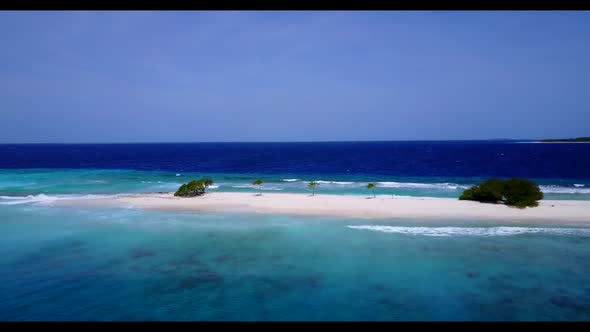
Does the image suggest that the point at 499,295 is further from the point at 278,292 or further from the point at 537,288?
the point at 278,292

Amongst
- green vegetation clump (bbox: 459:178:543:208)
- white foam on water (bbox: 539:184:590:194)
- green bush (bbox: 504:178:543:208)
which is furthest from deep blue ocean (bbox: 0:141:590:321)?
white foam on water (bbox: 539:184:590:194)

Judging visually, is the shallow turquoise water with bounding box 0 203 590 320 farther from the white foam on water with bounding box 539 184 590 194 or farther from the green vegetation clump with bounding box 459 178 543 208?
the white foam on water with bounding box 539 184 590 194

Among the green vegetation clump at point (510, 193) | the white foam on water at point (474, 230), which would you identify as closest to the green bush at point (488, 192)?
the green vegetation clump at point (510, 193)

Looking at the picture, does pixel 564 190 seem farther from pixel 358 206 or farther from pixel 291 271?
pixel 291 271

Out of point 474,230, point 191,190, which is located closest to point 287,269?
point 474,230
